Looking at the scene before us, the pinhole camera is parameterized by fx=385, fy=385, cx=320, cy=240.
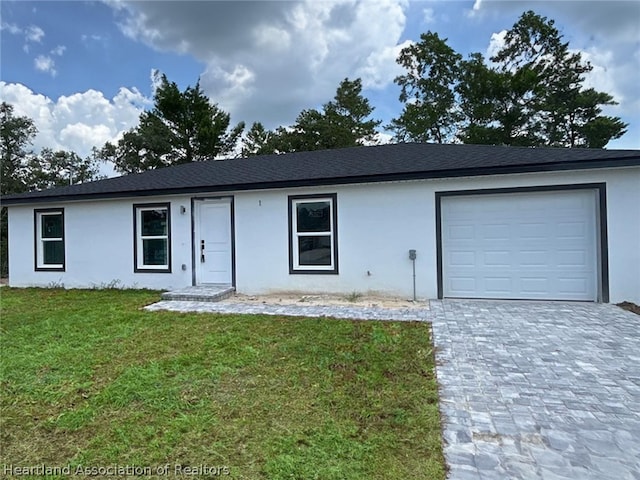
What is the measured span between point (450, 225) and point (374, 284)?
1.87m

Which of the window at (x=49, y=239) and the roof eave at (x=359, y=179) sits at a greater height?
the roof eave at (x=359, y=179)

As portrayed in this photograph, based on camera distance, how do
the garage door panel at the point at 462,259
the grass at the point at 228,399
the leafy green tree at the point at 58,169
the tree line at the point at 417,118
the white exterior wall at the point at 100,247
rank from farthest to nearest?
the leafy green tree at the point at 58,169, the tree line at the point at 417,118, the white exterior wall at the point at 100,247, the garage door panel at the point at 462,259, the grass at the point at 228,399

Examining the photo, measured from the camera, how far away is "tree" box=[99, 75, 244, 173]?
22.1 m

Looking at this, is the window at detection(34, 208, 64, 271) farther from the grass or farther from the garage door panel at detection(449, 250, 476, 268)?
the garage door panel at detection(449, 250, 476, 268)

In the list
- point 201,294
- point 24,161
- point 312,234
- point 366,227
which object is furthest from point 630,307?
point 24,161

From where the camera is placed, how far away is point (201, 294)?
7.68 metres

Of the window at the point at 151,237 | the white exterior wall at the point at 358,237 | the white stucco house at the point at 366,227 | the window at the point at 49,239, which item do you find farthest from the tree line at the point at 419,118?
the window at the point at 151,237

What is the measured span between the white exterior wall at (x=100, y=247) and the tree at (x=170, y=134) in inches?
512

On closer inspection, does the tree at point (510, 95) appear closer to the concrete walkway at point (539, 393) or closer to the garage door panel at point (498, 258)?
the garage door panel at point (498, 258)

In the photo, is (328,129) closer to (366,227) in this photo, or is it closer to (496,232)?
(366,227)

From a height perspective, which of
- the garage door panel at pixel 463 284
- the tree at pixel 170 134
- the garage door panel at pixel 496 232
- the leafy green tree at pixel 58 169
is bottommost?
the garage door panel at pixel 463 284

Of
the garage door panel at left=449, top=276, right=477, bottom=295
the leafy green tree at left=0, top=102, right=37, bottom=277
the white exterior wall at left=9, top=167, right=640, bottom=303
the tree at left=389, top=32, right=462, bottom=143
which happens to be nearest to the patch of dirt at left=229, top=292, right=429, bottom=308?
the white exterior wall at left=9, top=167, right=640, bottom=303

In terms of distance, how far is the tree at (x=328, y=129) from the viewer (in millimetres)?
23891

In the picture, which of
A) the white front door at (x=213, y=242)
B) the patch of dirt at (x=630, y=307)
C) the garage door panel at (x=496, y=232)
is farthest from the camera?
the white front door at (x=213, y=242)
